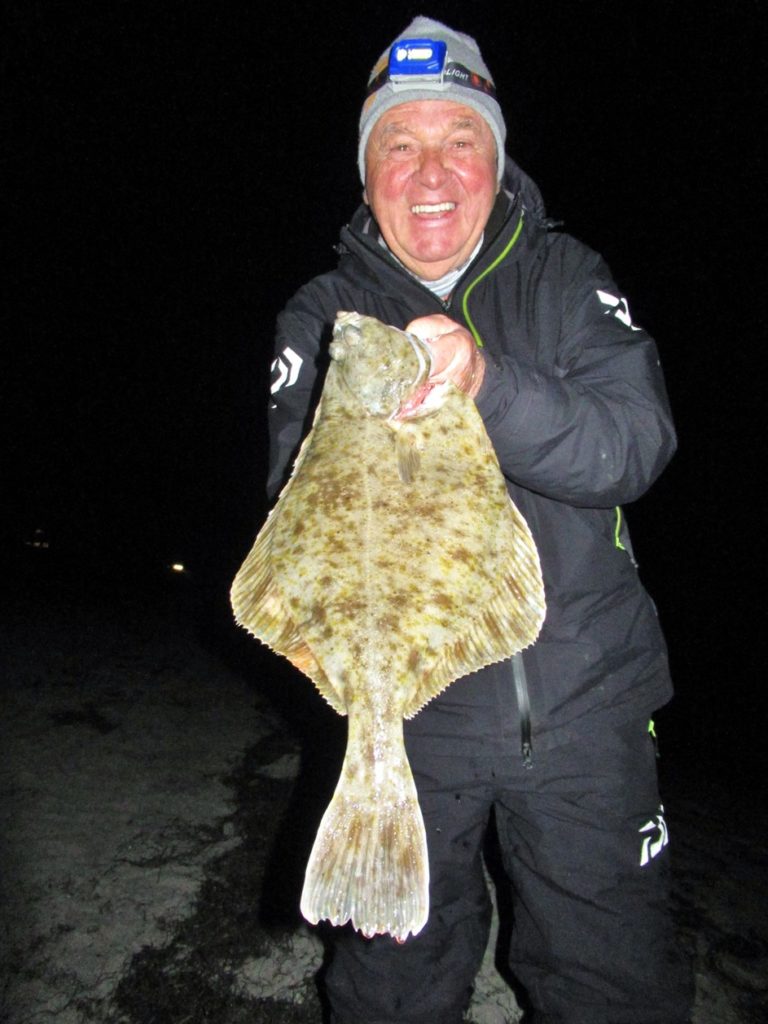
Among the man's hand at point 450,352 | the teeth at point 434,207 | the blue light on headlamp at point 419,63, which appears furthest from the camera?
the blue light on headlamp at point 419,63

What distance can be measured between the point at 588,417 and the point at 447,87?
67.0 inches

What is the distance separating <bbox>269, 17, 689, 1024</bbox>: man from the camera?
2.09m

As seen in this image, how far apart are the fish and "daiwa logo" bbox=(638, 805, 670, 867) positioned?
1.01 meters

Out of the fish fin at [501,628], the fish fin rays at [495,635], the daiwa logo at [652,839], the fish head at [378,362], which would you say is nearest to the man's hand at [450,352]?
the fish head at [378,362]

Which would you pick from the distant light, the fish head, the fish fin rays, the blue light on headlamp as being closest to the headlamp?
the blue light on headlamp

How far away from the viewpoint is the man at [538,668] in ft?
6.87

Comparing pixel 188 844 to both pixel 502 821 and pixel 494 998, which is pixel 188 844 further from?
pixel 502 821

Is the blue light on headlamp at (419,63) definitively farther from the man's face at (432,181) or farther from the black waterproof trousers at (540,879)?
the black waterproof trousers at (540,879)

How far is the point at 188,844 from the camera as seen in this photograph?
3.67 metres

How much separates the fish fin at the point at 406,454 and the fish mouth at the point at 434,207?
3.65 ft

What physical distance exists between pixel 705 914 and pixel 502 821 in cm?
217

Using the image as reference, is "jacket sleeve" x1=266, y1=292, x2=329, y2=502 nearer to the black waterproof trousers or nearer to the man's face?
the man's face

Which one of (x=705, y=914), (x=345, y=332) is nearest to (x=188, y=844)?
(x=705, y=914)

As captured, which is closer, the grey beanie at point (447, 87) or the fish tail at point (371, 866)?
the fish tail at point (371, 866)
